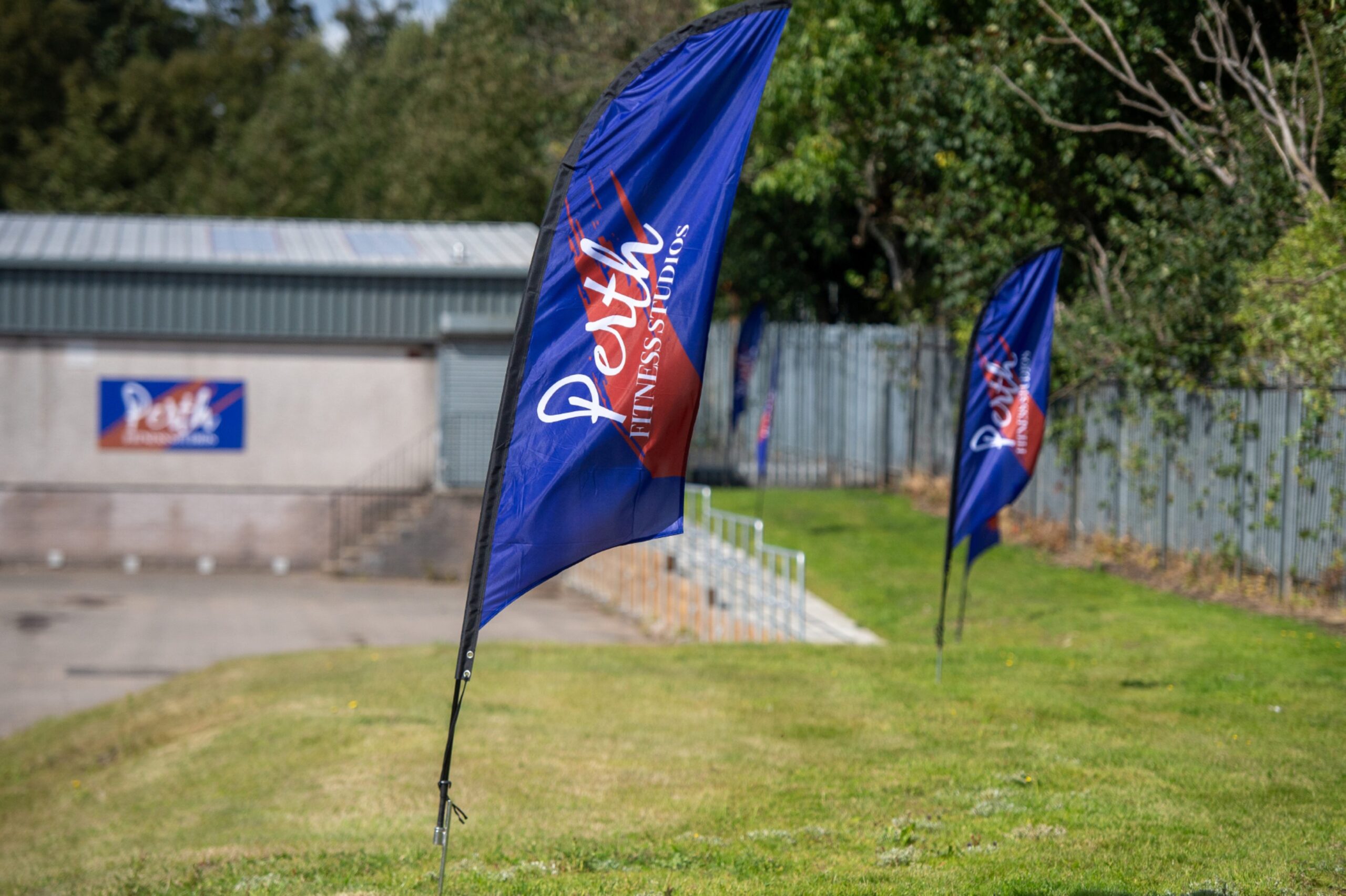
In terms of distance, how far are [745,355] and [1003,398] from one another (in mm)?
12314

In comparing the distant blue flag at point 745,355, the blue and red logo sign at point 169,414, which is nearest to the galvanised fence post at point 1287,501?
the distant blue flag at point 745,355

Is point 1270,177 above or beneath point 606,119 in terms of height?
above

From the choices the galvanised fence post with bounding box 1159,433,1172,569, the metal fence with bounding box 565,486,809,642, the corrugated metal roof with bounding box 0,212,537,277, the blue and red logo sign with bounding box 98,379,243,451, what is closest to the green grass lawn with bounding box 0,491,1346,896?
the metal fence with bounding box 565,486,809,642

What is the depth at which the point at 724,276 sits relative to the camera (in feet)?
100

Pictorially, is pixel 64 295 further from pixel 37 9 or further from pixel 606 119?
pixel 37 9

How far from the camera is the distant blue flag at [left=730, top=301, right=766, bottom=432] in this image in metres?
21.9

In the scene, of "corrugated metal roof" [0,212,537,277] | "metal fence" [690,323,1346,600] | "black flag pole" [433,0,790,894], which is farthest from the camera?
"corrugated metal roof" [0,212,537,277]

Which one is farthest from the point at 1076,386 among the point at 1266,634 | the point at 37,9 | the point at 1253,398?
the point at 37,9

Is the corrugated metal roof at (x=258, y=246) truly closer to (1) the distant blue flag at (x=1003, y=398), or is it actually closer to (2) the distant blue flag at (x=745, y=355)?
(2) the distant blue flag at (x=745, y=355)

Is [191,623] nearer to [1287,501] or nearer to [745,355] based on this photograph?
[745,355]

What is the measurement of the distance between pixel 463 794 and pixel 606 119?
4.59 metres

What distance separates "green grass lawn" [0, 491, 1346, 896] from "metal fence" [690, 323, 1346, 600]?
1141 mm

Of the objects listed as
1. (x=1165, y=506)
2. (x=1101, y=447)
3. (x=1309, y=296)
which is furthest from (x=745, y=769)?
(x=1101, y=447)

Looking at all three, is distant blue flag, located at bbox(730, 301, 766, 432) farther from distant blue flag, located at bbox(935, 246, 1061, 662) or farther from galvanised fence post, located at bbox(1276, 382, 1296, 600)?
distant blue flag, located at bbox(935, 246, 1061, 662)
